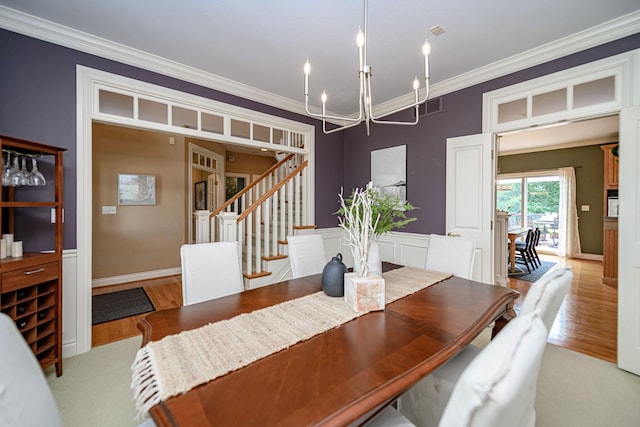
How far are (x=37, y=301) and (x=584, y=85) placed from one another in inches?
194

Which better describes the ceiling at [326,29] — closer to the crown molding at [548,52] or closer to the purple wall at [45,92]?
the crown molding at [548,52]

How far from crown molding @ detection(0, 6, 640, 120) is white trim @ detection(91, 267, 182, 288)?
3.52m

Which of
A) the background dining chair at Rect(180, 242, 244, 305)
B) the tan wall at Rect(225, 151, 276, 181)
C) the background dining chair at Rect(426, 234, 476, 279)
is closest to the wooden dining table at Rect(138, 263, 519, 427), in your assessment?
the background dining chair at Rect(180, 242, 244, 305)

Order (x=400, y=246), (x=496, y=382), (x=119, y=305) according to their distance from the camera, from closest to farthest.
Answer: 1. (x=496, y=382)
2. (x=119, y=305)
3. (x=400, y=246)

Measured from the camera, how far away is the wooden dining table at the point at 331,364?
74cm

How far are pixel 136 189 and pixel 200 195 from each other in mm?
1357

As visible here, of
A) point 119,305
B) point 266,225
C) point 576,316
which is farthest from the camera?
point 119,305

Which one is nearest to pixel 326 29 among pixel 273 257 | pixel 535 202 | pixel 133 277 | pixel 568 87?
pixel 568 87

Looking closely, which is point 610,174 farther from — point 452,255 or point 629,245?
point 452,255

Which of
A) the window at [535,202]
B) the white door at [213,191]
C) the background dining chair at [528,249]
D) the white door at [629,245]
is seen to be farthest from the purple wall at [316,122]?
the window at [535,202]

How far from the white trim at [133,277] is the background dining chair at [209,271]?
3634 mm

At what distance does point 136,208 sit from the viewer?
4711mm

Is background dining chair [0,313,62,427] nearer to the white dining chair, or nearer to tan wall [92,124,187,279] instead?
the white dining chair

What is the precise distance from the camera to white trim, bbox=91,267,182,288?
14.3 ft
